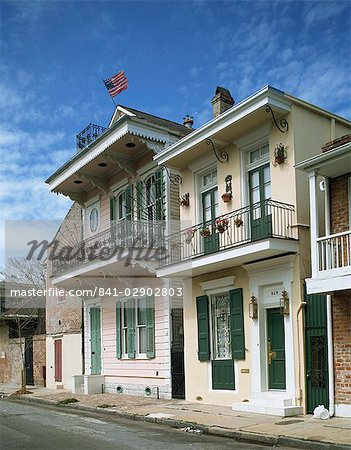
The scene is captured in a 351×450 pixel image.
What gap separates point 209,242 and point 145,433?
19.7 ft

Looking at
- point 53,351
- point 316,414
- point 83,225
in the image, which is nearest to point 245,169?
point 316,414

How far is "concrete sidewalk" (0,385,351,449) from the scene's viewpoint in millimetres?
10898

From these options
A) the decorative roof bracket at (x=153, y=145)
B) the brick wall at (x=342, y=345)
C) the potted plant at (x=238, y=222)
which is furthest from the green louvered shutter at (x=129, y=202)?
the brick wall at (x=342, y=345)

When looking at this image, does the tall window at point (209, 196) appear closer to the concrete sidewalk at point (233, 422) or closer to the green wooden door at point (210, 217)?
the green wooden door at point (210, 217)

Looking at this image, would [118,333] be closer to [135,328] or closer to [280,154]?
[135,328]

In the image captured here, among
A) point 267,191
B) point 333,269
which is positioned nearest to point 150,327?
point 267,191

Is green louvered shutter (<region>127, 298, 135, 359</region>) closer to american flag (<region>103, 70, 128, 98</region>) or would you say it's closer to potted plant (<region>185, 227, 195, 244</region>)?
potted plant (<region>185, 227, 195, 244</region>)

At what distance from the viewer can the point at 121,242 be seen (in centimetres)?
A: 2000

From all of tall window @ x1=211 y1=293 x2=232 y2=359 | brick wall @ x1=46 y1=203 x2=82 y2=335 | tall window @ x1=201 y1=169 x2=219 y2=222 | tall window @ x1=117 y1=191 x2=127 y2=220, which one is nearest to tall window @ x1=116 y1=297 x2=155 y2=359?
tall window @ x1=117 y1=191 x2=127 y2=220

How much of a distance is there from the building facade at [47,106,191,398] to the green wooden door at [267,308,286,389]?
4.12 metres

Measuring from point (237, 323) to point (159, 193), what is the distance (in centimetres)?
564

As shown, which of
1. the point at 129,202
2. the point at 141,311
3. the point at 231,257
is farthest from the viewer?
the point at 129,202

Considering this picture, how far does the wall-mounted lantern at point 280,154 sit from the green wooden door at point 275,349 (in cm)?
352

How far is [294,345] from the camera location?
14195 mm
